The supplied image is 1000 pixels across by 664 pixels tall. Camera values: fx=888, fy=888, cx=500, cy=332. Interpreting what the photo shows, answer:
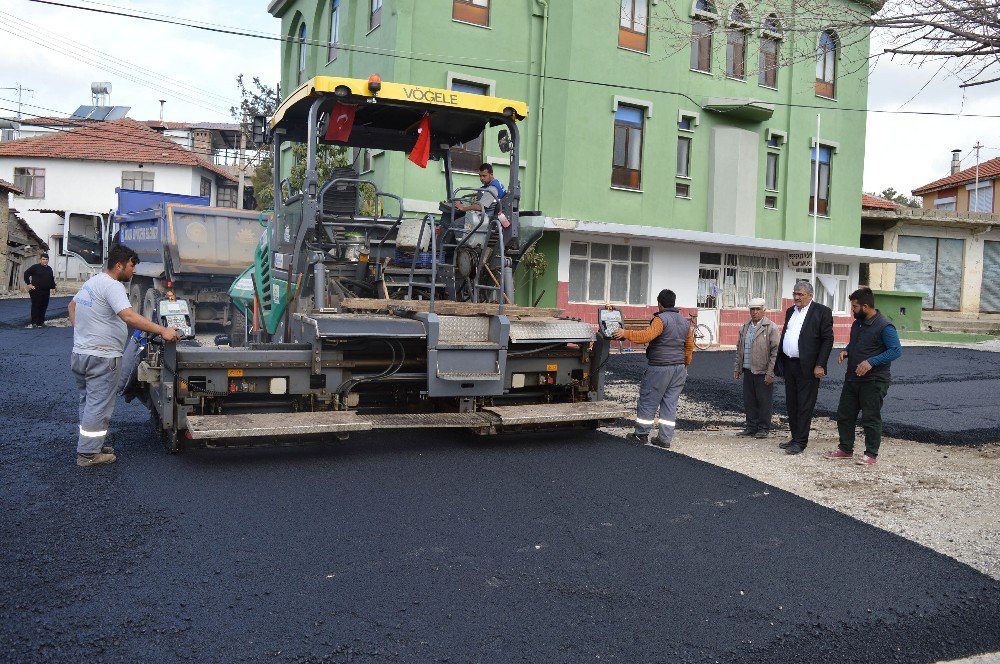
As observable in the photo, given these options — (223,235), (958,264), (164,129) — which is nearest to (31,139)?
(164,129)

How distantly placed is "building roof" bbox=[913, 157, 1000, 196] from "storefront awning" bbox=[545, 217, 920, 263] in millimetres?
15139

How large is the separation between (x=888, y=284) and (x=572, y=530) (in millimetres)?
28379

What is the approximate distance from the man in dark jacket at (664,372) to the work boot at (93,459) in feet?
15.1

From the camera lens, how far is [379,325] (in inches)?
278

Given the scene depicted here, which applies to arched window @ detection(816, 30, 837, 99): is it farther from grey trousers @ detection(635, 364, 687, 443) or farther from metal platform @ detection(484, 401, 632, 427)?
metal platform @ detection(484, 401, 632, 427)

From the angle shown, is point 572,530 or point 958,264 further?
point 958,264

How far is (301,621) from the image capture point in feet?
13.0

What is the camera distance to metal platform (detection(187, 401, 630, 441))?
253 inches

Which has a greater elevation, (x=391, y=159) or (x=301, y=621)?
(x=391, y=159)

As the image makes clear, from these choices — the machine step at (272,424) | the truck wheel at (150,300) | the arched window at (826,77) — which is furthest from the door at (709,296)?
the machine step at (272,424)

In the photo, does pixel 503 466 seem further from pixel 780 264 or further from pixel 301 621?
pixel 780 264

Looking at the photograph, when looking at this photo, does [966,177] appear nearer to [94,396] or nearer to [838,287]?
[838,287]

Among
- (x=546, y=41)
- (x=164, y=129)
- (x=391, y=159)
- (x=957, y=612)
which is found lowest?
(x=957, y=612)

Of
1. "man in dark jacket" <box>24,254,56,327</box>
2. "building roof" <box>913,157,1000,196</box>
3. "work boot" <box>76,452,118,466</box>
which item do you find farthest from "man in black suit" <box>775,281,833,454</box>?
"building roof" <box>913,157,1000,196</box>
